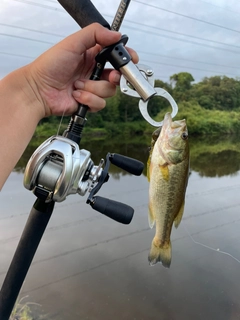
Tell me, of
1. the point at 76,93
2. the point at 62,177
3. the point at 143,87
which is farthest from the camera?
the point at 76,93

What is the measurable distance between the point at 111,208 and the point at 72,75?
2.15 ft

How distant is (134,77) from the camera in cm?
127

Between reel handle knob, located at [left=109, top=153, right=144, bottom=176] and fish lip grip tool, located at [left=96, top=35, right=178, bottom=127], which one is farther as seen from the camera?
reel handle knob, located at [left=109, top=153, right=144, bottom=176]

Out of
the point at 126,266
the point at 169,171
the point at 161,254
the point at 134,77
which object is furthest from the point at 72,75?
the point at 126,266

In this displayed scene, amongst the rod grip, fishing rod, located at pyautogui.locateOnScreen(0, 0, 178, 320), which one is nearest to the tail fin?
fishing rod, located at pyautogui.locateOnScreen(0, 0, 178, 320)

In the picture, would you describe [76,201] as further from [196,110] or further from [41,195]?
[196,110]

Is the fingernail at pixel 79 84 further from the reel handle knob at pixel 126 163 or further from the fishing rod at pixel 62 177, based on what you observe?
the reel handle knob at pixel 126 163

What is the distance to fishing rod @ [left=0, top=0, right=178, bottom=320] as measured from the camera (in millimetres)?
1191

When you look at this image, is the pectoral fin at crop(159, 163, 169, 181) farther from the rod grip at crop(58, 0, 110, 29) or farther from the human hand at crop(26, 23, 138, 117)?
the rod grip at crop(58, 0, 110, 29)

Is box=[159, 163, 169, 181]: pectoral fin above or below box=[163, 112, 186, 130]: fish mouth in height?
below

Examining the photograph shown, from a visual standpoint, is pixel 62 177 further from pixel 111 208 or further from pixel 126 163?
pixel 126 163

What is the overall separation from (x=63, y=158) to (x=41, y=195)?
174 mm

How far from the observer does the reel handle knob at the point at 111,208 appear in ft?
4.14

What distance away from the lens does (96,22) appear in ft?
4.58
